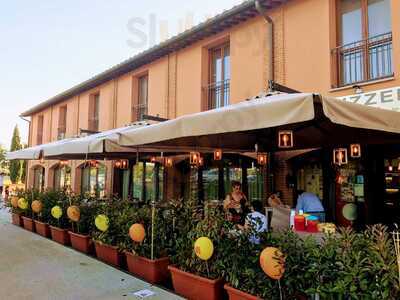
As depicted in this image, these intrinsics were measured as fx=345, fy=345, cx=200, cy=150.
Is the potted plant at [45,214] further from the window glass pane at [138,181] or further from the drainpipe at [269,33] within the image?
the drainpipe at [269,33]

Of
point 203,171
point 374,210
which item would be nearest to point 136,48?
point 203,171

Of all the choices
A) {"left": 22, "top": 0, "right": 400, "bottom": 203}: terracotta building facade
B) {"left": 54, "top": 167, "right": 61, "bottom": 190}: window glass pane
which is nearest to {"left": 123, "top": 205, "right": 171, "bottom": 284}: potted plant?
{"left": 22, "top": 0, "right": 400, "bottom": 203}: terracotta building facade

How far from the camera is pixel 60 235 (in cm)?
806

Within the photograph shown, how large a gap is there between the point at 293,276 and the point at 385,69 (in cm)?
533

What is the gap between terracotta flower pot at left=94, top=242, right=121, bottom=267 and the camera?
19.9 ft

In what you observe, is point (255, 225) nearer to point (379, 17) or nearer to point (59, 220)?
point (379, 17)

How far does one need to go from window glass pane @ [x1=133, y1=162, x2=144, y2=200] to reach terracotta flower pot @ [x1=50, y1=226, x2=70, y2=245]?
5.40 meters

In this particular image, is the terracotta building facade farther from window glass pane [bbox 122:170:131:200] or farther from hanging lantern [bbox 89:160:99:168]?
window glass pane [bbox 122:170:131:200]

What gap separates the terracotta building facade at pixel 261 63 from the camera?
7.16 metres

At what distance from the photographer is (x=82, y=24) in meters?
12.4

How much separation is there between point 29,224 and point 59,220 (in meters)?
2.24

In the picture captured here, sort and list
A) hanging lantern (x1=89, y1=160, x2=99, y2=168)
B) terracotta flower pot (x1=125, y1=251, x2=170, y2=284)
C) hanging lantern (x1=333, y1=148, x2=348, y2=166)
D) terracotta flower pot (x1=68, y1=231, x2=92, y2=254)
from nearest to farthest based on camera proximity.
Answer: terracotta flower pot (x1=125, y1=251, x2=170, y2=284), hanging lantern (x1=333, y1=148, x2=348, y2=166), terracotta flower pot (x1=68, y1=231, x2=92, y2=254), hanging lantern (x1=89, y1=160, x2=99, y2=168)

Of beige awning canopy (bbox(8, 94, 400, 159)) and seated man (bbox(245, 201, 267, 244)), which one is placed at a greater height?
beige awning canopy (bbox(8, 94, 400, 159))

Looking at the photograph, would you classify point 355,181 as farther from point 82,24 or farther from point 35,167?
point 35,167
